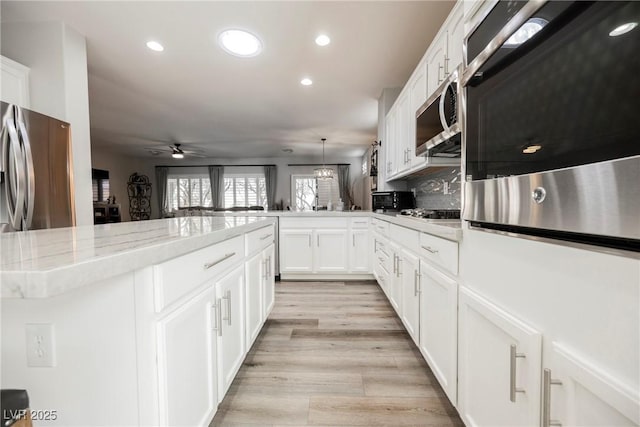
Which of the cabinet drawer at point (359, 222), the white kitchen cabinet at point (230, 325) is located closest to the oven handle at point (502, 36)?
the white kitchen cabinet at point (230, 325)

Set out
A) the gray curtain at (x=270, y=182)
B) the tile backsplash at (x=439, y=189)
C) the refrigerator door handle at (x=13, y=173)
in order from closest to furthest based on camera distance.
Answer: the refrigerator door handle at (x=13, y=173) → the tile backsplash at (x=439, y=189) → the gray curtain at (x=270, y=182)

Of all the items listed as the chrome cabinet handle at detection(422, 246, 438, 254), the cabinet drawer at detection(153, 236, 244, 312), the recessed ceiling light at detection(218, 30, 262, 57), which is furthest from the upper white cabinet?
the chrome cabinet handle at detection(422, 246, 438, 254)

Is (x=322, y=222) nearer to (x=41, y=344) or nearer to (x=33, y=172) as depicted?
(x=33, y=172)

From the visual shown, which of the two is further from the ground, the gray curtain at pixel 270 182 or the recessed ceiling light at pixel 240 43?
the recessed ceiling light at pixel 240 43

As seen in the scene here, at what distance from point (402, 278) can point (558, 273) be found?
1.33 metres

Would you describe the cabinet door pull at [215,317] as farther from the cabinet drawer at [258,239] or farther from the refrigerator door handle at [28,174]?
the refrigerator door handle at [28,174]

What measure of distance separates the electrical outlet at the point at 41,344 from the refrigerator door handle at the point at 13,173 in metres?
1.92

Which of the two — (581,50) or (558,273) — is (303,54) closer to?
(581,50)

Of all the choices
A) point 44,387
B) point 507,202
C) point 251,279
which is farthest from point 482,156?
point 44,387

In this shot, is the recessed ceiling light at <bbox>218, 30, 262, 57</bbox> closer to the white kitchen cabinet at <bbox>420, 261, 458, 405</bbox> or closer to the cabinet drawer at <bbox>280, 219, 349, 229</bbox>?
the cabinet drawer at <bbox>280, 219, 349, 229</bbox>

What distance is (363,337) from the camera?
6.47 feet

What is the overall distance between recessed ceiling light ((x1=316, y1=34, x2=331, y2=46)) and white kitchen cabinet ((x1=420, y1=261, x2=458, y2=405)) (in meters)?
2.12

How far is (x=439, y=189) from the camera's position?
8.34 ft

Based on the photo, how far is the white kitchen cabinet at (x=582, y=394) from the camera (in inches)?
18.5
